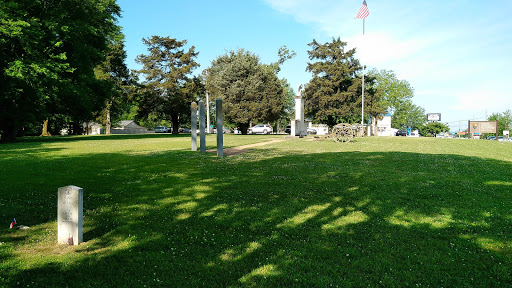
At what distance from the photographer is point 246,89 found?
47.0 meters

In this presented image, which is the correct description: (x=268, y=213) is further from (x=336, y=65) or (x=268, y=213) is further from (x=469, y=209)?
(x=336, y=65)

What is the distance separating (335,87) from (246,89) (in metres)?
18.0

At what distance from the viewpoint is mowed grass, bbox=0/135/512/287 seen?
338 centimetres

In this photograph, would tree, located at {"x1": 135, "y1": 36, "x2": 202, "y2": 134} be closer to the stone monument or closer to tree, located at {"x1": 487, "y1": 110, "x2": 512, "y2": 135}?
the stone monument

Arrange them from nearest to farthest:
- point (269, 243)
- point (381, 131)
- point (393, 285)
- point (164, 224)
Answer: point (393, 285)
point (269, 243)
point (164, 224)
point (381, 131)

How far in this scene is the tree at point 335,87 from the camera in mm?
52969

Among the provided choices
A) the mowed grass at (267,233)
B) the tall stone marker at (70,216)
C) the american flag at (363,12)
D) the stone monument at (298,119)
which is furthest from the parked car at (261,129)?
the tall stone marker at (70,216)

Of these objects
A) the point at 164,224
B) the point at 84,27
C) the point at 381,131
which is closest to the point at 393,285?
the point at 164,224

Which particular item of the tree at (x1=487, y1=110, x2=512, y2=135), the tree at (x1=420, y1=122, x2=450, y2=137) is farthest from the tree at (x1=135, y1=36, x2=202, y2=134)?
the tree at (x1=487, y1=110, x2=512, y2=135)

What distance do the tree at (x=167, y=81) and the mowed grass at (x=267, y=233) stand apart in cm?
4645

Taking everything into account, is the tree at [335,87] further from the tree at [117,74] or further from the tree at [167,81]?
the tree at [117,74]

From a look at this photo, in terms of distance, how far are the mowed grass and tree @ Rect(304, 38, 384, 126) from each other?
4596 cm

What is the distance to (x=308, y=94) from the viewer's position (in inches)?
2202

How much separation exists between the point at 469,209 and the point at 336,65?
169 ft
